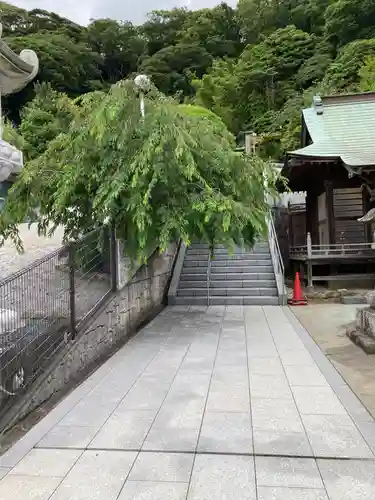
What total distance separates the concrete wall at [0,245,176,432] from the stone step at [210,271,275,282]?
2.46 m

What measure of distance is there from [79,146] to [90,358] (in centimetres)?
360

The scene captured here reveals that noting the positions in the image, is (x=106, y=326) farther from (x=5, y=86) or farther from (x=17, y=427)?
(x=5, y=86)

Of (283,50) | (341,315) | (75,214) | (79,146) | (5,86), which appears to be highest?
(283,50)

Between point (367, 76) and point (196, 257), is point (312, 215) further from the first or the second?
point (367, 76)

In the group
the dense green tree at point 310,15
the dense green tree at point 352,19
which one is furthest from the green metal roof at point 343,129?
the dense green tree at point 310,15

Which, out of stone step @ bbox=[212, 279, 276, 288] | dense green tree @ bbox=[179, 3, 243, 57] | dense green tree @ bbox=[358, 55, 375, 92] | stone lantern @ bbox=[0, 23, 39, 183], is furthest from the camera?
dense green tree @ bbox=[179, 3, 243, 57]

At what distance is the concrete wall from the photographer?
413cm

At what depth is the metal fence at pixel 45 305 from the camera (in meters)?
3.88

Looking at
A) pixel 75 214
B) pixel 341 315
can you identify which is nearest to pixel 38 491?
pixel 75 214

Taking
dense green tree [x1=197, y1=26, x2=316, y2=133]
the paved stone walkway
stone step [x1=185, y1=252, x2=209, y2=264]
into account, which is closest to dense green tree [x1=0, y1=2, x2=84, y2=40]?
dense green tree [x1=197, y1=26, x2=316, y2=133]

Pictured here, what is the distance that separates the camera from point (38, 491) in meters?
2.62

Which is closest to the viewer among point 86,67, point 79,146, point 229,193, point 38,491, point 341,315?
point 38,491

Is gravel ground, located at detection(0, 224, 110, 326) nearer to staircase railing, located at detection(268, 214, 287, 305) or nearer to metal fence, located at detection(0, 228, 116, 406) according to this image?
metal fence, located at detection(0, 228, 116, 406)

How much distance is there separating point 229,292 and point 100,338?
6049mm
